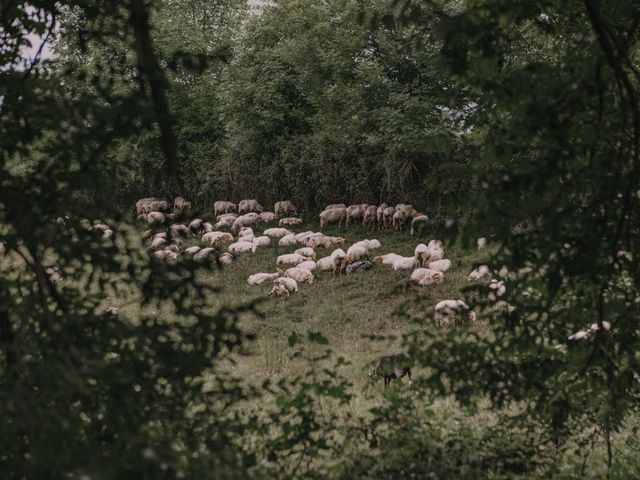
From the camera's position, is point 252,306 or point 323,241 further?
point 323,241

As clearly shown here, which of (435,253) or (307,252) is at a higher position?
(435,253)

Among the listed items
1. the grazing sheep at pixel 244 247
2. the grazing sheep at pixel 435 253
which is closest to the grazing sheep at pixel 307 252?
the grazing sheep at pixel 244 247

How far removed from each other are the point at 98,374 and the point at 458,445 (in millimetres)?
2618

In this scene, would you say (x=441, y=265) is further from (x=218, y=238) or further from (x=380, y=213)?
(x=218, y=238)

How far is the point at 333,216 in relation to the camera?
2136 centimetres

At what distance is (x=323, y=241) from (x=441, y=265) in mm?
4993

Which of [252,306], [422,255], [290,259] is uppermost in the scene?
[252,306]

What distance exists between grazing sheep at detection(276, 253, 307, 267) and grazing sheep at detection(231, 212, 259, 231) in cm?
568

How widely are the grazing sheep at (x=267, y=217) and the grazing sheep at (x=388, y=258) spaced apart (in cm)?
731

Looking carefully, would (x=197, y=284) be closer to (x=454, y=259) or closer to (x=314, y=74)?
(x=454, y=259)

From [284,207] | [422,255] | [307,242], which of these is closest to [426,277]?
[422,255]

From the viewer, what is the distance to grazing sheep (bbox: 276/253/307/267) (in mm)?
17406

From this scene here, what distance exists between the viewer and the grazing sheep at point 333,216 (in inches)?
836

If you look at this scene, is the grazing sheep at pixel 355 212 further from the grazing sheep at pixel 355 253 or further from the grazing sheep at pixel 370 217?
the grazing sheep at pixel 355 253
